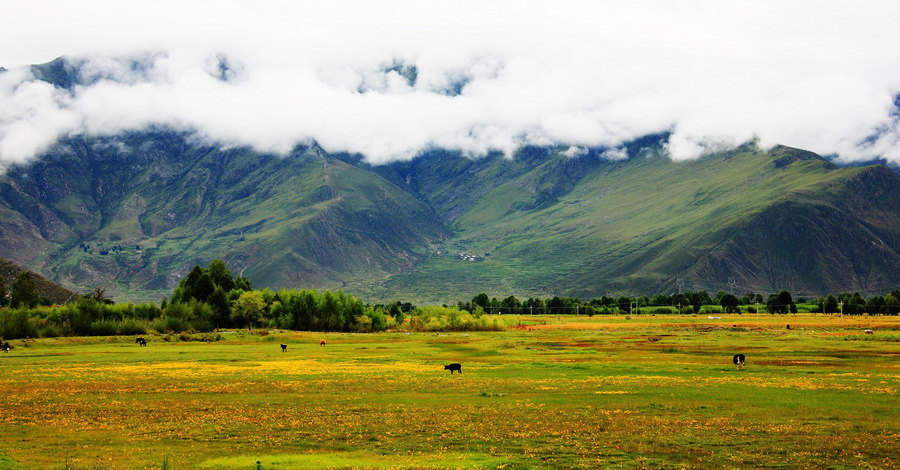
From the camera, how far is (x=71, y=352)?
95.8 metres

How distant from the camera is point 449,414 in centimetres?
4181

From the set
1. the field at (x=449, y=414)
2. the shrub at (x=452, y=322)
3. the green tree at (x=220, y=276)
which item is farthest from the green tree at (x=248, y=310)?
the field at (x=449, y=414)

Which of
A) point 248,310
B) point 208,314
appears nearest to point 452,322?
point 248,310

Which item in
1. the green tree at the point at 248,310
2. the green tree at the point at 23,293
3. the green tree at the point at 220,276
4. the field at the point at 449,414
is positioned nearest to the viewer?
the field at the point at 449,414

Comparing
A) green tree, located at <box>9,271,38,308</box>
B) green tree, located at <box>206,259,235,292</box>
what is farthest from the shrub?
green tree, located at <box>9,271,38,308</box>

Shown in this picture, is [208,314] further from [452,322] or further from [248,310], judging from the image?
[452,322]

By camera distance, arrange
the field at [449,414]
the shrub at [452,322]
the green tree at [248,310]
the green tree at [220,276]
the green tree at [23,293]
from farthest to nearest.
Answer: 1. the shrub at [452,322]
2. the green tree at [220,276]
3. the green tree at [248,310]
4. the green tree at [23,293]
5. the field at [449,414]

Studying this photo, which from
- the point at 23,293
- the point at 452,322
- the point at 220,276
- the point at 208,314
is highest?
the point at 220,276

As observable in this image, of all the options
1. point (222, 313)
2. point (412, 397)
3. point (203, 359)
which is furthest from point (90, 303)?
point (412, 397)

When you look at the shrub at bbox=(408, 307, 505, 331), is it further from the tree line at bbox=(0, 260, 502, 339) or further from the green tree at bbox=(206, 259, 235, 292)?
the green tree at bbox=(206, 259, 235, 292)

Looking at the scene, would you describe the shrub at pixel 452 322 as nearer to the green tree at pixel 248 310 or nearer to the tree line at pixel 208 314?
the tree line at pixel 208 314

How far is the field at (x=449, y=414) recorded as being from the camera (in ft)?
102

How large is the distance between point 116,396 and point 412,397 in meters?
18.3

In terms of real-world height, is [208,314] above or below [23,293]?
below
